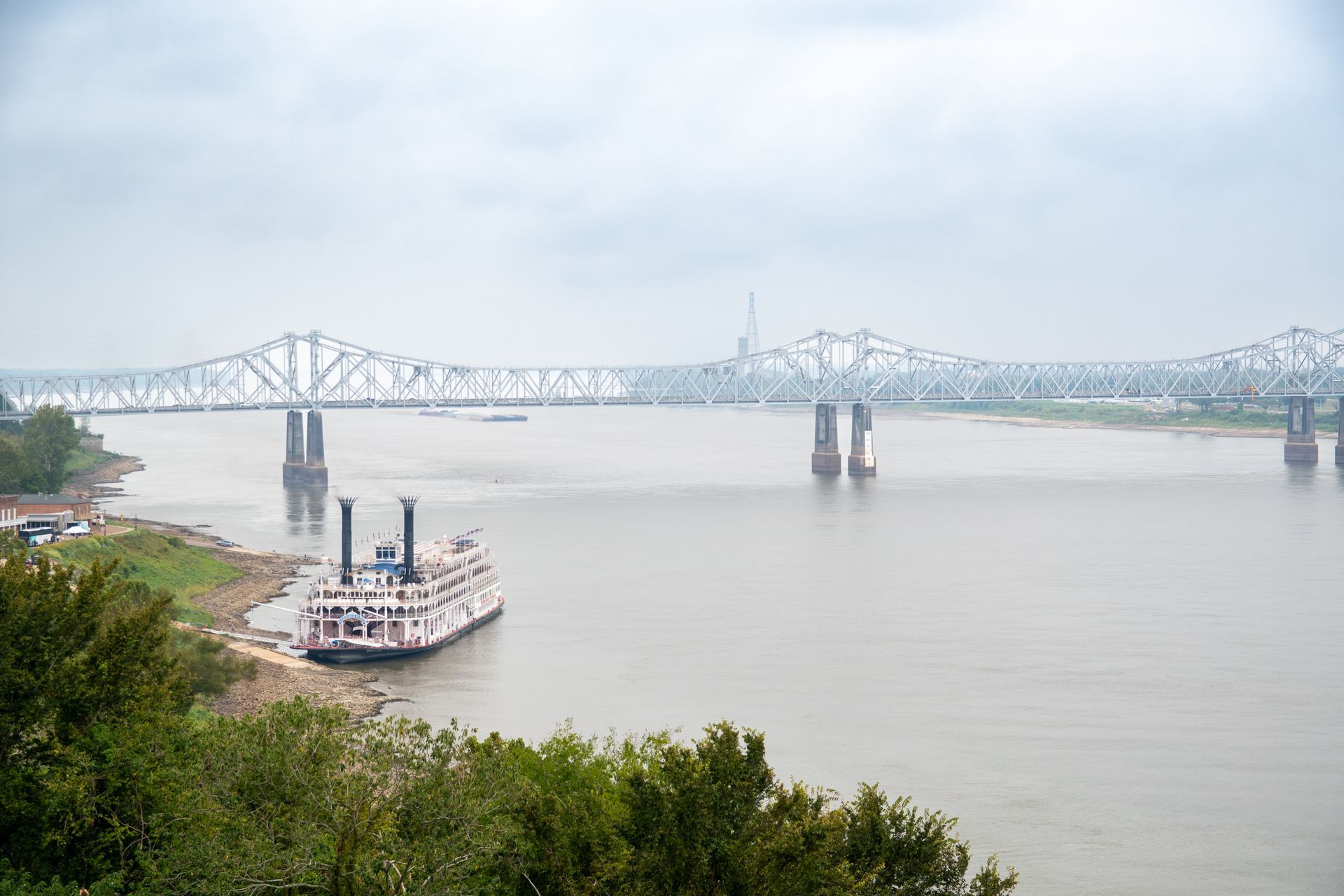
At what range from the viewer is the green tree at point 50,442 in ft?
192

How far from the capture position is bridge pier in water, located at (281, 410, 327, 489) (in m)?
72.2

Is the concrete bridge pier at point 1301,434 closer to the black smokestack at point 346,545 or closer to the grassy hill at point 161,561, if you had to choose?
the grassy hill at point 161,561

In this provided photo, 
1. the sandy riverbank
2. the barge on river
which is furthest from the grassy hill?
the sandy riverbank

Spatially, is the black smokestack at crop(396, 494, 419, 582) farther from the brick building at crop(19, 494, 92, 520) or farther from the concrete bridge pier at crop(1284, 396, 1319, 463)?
the concrete bridge pier at crop(1284, 396, 1319, 463)

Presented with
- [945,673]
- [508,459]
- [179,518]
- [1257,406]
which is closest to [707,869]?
[945,673]

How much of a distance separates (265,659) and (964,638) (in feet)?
46.4

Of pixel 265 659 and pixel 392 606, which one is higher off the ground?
pixel 392 606

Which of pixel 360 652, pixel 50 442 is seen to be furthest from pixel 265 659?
pixel 50 442

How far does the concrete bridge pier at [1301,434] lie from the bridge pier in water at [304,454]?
174 feet

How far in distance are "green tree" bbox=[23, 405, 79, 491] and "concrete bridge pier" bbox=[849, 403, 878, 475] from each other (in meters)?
37.3

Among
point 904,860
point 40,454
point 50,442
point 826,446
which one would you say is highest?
point 50,442

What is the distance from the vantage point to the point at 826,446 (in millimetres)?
79500

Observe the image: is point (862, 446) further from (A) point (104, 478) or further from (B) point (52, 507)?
(B) point (52, 507)

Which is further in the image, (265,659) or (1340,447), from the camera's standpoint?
(1340,447)
